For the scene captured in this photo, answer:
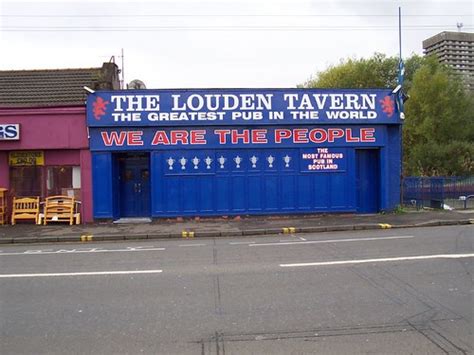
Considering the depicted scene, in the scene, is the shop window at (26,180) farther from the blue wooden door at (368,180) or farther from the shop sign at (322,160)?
the blue wooden door at (368,180)

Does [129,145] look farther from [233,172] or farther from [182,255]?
[182,255]

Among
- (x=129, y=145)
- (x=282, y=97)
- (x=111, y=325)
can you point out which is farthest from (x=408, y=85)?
(x=111, y=325)

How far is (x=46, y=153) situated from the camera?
1927 centimetres

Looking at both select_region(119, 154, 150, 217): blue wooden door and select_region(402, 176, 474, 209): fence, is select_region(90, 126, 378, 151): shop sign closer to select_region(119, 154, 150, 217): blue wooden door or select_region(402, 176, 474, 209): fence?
select_region(119, 154, 150, 217): blue wooden door

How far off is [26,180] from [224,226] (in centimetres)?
827

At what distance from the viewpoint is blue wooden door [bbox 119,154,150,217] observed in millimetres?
19703

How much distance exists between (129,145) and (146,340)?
14.3 meters

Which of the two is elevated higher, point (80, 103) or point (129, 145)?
point (80, 103)

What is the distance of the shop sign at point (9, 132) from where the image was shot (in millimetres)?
18656

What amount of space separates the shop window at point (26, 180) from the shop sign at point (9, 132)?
4.29 ft

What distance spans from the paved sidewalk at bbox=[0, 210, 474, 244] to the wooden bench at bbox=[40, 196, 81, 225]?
14.9 inches

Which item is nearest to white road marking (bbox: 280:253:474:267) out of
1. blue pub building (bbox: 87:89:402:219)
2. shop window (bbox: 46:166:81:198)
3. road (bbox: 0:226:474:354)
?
road (bbox: 0:226:474:354)

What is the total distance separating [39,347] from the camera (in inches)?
206

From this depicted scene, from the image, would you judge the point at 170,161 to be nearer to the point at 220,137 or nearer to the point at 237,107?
the point at 220,137
